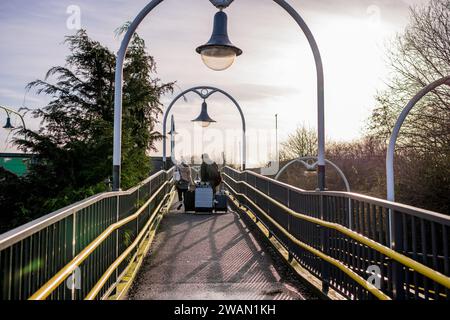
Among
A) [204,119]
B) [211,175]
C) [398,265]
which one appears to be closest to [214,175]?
[211,175]

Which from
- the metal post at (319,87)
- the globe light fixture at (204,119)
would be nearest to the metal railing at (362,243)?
the metal post at (319,87)

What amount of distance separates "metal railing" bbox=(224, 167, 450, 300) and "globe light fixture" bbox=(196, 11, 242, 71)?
236 centimetres

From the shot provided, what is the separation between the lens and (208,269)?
23.0ft

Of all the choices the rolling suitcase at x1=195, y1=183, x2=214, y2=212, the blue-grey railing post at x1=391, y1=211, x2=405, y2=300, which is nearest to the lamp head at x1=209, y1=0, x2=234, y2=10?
the blue-grey railing post at x1=391, y1=211, x2=405, y2=300

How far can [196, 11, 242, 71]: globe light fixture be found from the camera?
23.4ft

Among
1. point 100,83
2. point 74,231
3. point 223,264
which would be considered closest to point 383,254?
point 74,231

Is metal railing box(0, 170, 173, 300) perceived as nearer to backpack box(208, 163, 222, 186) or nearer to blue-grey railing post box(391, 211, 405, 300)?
blue-grey railing post box(391, 211, 405, 300)

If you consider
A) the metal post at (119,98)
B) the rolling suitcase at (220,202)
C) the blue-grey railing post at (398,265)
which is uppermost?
the metal post at (119,98)

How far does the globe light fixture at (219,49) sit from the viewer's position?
714 cm

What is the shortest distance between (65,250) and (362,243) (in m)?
2.71

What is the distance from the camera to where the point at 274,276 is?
6.71 meters

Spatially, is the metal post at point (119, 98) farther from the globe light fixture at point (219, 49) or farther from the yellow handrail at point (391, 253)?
the yellow handrail at point (391, 253)
